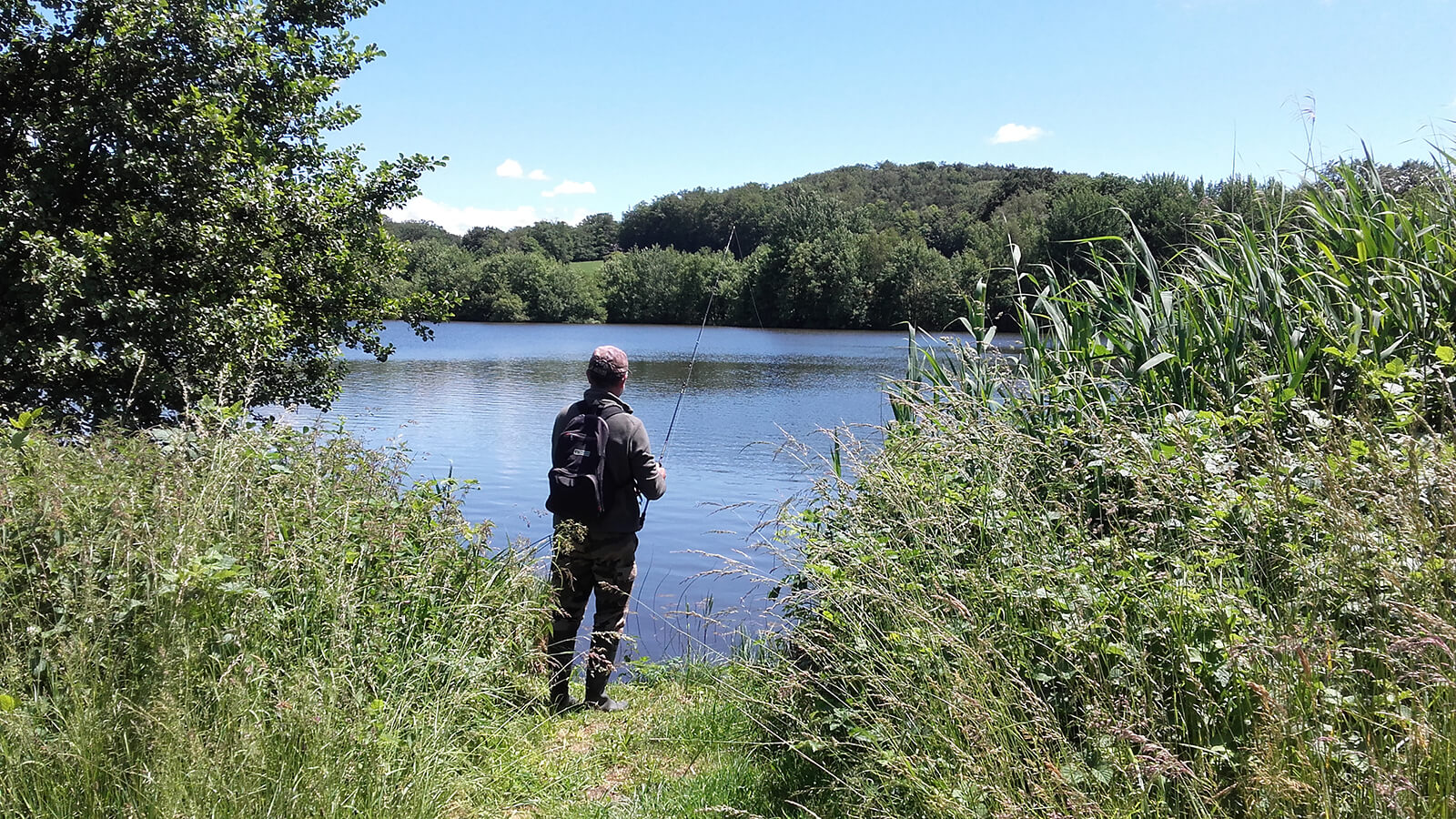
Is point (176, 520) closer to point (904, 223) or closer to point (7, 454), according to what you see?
point (7, 454)

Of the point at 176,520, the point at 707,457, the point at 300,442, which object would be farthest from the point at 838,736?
the point at 707,457

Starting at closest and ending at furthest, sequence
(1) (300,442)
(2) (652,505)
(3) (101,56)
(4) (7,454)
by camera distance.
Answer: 1. (4) (7,454)
2. (1) (300,442)
3. (3) (101,56)
4. (2) (652,505)

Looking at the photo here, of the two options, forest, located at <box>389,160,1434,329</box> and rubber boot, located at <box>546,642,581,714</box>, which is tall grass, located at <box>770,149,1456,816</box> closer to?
rubber boot, located at <box>546,642,581,714</box>

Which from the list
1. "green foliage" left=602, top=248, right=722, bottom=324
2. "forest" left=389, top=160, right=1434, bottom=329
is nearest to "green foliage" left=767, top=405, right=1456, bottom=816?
"forest" left=389, top=160, right=1434, bottom=329

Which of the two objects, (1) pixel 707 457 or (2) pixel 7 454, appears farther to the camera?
(1) pixel 707 457

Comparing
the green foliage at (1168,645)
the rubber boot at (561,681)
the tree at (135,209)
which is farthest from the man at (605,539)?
the tree at (135,209)

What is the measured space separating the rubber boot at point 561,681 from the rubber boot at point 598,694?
0.29ft

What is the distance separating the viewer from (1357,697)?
224cm

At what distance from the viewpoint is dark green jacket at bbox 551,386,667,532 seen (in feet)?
15.4

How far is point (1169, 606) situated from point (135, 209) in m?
8.52

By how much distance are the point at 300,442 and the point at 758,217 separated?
7.10m

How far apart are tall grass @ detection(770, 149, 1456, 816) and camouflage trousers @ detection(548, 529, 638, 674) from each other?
3.55 ft

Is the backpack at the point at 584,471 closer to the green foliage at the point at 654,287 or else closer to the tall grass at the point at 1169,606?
the tall grass at the point at 1169,606

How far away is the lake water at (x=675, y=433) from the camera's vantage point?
7527mm
